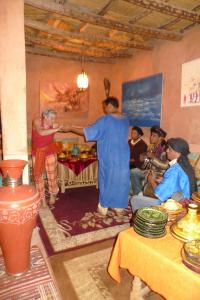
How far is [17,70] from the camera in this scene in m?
2.37

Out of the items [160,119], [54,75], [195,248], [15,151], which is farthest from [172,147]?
[54,75]

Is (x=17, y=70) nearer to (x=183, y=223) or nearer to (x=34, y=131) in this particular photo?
(x=34, y=131)

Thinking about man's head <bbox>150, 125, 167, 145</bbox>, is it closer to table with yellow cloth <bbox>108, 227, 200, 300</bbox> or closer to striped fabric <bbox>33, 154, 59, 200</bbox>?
striped fabric <bbox>33, 154, 59, 200</bbox>

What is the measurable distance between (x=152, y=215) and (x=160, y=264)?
325mm

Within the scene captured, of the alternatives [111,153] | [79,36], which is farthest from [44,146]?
[79,36]

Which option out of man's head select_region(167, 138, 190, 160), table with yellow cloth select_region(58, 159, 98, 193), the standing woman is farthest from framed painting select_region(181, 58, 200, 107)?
the standing woman

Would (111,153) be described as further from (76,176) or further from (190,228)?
(190,228)

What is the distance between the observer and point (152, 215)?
1.51 meters

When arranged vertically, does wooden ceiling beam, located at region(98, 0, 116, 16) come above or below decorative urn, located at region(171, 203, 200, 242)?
above

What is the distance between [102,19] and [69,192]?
3251 mm

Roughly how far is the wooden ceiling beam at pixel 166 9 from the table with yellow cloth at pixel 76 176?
2.80 metres

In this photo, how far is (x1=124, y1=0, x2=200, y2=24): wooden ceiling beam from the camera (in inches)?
108

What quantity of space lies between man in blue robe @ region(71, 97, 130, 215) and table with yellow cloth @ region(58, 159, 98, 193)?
1141 mm

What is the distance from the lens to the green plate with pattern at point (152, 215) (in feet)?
4.63
